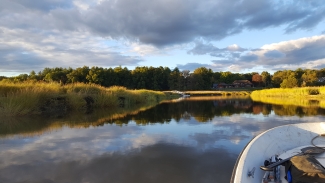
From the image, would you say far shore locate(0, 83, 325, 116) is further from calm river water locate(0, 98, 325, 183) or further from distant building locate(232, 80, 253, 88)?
distant building locate(232, 80, 253, 88)

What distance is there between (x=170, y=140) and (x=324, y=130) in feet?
11.4

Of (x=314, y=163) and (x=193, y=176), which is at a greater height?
(x=314, y=163)

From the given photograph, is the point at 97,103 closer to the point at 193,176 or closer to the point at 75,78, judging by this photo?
the point at 193,176

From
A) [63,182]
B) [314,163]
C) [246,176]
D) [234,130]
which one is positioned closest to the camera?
[246,176]

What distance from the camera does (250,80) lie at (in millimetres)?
99562

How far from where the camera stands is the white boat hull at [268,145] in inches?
109

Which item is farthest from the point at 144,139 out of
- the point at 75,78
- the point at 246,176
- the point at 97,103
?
the point at 75,78

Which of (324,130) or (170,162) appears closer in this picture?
(170,162)

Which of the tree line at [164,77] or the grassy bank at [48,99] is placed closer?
the grassy bank at [48,99]

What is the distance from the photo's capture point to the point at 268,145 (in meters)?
4.33

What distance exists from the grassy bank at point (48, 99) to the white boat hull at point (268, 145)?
30.9 ft

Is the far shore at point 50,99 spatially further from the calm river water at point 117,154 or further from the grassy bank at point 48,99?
the calm river water at point 117,154

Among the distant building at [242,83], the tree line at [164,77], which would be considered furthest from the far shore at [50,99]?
the distant building at [242,83]

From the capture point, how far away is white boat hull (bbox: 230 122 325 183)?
2765 mm
